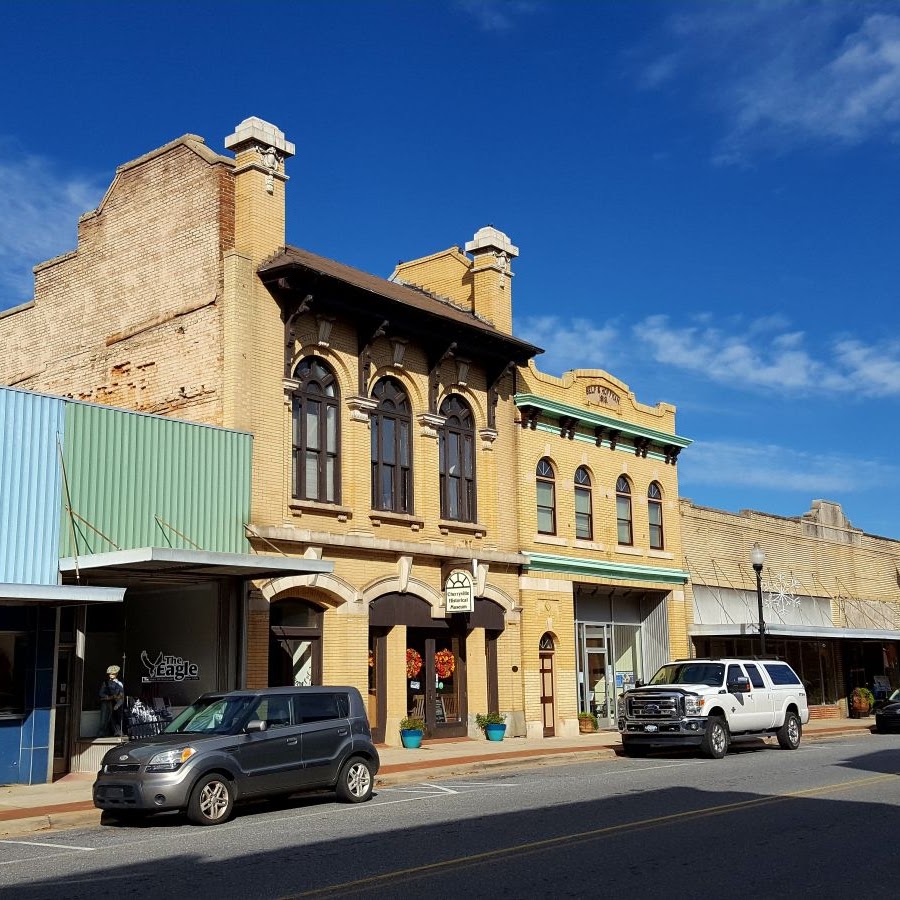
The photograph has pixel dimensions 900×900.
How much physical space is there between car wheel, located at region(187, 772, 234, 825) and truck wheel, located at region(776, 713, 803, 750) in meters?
14.6

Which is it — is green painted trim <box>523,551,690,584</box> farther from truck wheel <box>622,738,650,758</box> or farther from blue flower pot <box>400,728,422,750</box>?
blue flower pot <box>400,728,422,750</box>

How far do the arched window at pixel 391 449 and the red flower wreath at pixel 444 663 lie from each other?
11.3 feet

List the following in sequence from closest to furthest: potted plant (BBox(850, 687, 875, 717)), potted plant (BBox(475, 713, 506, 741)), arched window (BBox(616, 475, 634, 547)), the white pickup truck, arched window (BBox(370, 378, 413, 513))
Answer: the white pickup truck
arched window (BBox(370, 378, 413, 513))
potted plant (BBox(475, 713, 506, 741))
arched window (BBox(616, 475, 634, 547))
potted plant (BBox(850, 687, 875, 717))

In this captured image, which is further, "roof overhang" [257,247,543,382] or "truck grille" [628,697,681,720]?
"roof overhang" [257,247,543,382]

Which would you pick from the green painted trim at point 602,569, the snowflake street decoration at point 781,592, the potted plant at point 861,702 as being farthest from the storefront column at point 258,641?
the potted plant at point 861,702

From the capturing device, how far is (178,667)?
21.2 metres

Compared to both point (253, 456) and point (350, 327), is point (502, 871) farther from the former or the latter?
point (350, 327)

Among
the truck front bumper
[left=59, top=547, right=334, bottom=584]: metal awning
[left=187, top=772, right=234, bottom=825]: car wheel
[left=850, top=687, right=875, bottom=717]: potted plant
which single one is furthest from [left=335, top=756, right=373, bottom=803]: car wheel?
[left=850, top=687, right=875, bottom=717]: potted plant

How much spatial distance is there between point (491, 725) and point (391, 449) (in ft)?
22.4

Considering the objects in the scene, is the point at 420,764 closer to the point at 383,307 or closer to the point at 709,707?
the point at 709,707

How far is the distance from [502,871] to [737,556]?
96.4ft

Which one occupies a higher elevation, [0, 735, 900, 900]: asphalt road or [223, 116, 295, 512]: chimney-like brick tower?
[223, 116, 295, 512]: chimney-like brick tower

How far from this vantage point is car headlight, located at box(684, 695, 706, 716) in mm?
22094

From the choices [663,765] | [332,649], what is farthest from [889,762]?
[332,649]
